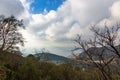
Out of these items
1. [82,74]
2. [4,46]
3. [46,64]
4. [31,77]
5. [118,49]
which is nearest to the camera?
[118,49]

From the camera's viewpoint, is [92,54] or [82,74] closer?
[92,54]

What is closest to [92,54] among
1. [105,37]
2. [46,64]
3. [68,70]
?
[105,37]

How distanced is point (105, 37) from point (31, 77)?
5420cm

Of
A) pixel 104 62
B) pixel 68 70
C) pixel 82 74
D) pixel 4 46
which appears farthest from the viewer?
pixel 82 74

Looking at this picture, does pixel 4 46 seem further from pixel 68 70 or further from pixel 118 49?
pixel 118 49

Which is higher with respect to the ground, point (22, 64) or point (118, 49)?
point (22, 64)

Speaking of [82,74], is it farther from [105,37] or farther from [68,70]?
[105,37]

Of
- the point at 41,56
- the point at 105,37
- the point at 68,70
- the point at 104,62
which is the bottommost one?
the point at 104,62

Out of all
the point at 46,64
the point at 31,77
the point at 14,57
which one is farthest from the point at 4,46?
the point at 46,64

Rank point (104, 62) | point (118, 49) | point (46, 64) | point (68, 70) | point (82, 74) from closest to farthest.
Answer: point (118, 49) < point (104, 62) < point (46, 64) < point (68, 70) < point (82, 74)

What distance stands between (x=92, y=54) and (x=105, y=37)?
3.01 m

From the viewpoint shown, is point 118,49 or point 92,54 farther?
point 92,54

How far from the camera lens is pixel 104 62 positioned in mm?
23703

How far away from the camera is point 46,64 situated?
8038cm
